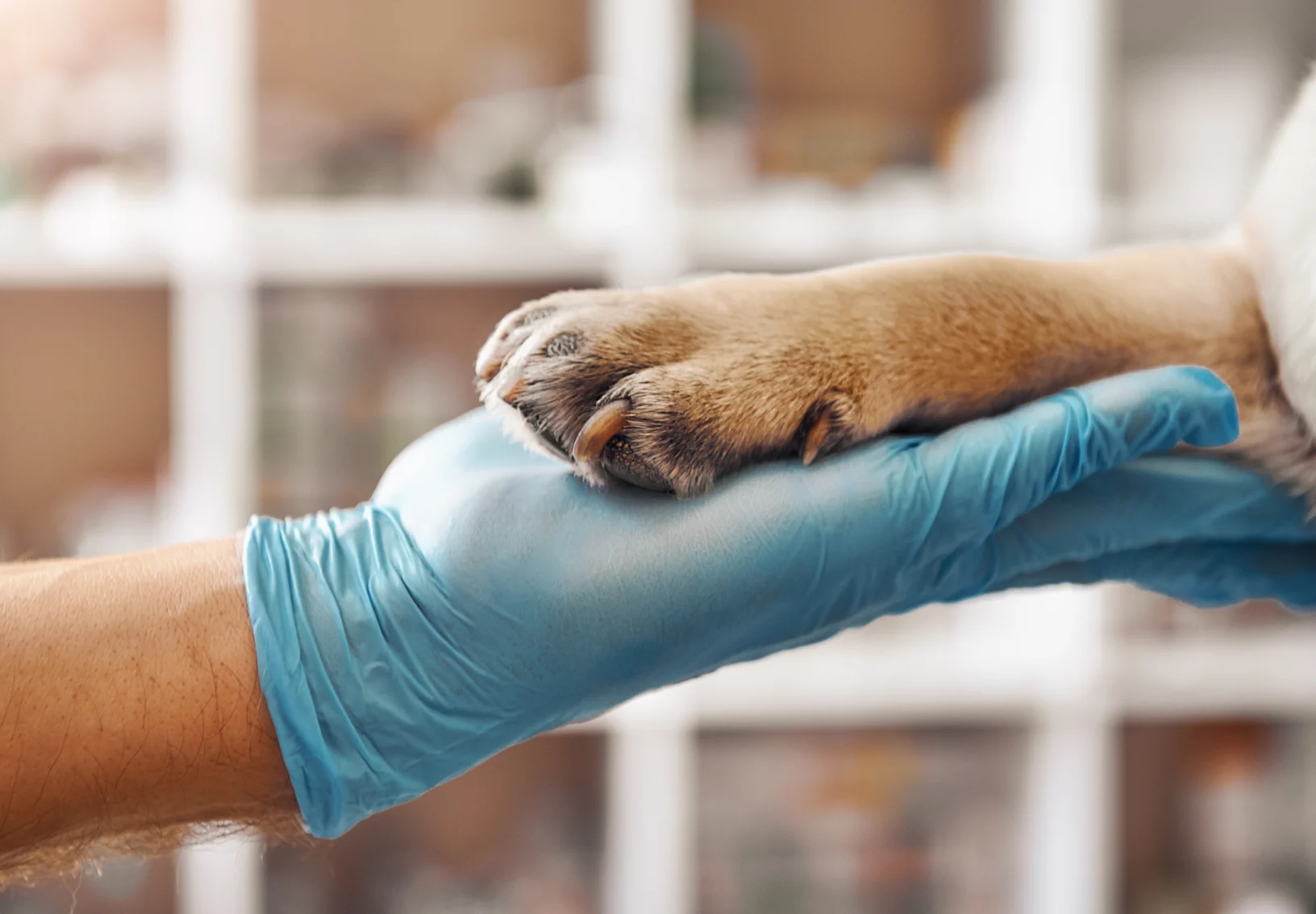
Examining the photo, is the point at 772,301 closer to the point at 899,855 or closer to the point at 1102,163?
the point at 1102,163

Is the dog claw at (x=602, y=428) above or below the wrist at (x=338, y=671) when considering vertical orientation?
above

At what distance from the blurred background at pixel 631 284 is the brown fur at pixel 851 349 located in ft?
3.60

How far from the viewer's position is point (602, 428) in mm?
574

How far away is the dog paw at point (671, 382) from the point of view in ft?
1.92

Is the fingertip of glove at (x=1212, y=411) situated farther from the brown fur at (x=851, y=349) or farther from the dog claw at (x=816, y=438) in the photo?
the dog claw at (x=816, y=438)

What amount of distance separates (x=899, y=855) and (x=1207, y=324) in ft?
4.92

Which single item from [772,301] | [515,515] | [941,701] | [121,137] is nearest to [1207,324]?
[772,301]

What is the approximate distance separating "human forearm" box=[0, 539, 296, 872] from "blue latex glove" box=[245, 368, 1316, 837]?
2 centimetres

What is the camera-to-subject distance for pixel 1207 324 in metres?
0.74

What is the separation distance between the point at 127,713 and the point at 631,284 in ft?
4.11

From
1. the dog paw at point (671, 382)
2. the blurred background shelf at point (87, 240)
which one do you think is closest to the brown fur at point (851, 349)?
the dog paw at point (671, 382)

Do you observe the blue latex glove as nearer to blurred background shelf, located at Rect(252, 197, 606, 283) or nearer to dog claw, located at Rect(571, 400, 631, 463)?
dog claw, located at Rect(571, 400, 631, 463)

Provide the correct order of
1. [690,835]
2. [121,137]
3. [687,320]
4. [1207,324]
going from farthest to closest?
1. [690,835]
2. [121,137]
3. [1207,324]
4. [687,320]

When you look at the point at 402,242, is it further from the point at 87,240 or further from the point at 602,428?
the point at 602,428
